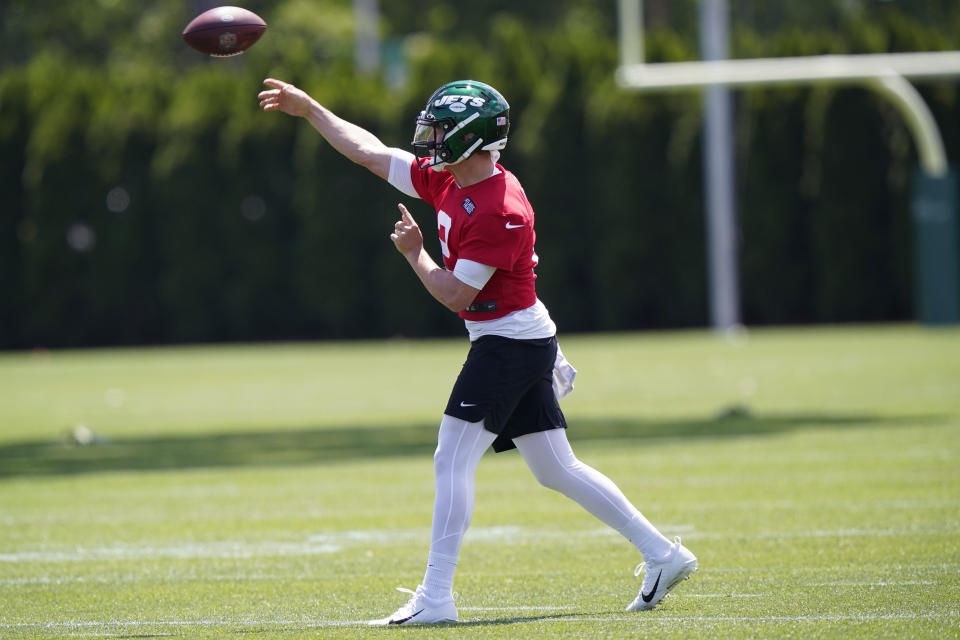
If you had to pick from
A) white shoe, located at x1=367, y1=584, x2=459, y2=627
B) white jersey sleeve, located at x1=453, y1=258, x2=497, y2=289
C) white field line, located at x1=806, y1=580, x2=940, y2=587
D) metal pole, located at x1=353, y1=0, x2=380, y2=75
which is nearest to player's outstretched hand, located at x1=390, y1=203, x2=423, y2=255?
white jersey sleeve, located at x1=453, y1=258, x2=497, y2=289

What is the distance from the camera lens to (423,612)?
5.80m

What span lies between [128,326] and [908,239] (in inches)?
649

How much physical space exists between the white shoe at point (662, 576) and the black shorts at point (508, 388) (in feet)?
2.31

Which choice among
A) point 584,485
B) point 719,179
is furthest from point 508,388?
point 719,179

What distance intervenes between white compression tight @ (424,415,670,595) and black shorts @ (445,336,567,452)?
0.05 metres

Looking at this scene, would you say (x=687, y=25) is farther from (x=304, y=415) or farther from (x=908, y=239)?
(x=304, y=415)

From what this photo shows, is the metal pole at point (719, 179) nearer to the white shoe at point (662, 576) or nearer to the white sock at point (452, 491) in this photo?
the white shoe at point (662, 576)

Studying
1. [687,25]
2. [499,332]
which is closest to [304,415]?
[499,332]

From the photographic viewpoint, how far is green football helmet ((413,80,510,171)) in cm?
598

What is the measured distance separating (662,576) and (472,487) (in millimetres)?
859

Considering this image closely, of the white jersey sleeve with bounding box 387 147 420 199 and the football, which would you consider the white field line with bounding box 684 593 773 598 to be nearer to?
the white jersey sleeve with bounding box 387 147 420 199

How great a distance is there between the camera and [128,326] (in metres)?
32.6

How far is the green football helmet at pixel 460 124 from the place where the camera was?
235 inches

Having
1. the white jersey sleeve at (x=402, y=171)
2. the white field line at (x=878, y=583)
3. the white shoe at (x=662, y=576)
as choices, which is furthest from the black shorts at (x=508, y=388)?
the white field line at (x=878, y=583)
